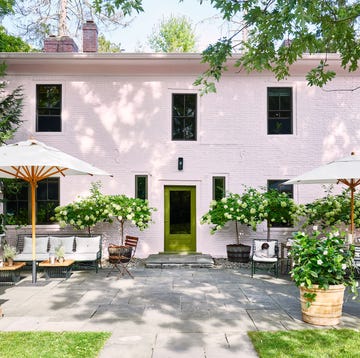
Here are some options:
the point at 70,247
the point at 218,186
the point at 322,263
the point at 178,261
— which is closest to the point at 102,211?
the point at 70,247

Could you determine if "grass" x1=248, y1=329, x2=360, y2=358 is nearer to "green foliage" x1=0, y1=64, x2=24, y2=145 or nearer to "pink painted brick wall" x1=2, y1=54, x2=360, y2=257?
"pink painted brick wall" x1=2, y1=54, x2=360, y2=257

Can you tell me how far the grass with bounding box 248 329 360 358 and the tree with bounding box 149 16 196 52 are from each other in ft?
81.9

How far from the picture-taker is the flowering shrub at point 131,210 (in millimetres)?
10937

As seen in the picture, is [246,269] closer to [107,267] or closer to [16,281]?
[107,267]

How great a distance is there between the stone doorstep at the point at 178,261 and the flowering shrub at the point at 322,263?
514 centimetres

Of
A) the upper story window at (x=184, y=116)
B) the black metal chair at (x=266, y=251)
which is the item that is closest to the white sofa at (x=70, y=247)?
the black metal chair at (x=266, y=251)

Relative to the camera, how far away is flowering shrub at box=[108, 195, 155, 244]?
431 inches

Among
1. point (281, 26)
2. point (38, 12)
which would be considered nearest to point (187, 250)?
point (281, 26)

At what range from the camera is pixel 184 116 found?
1257 centimetres

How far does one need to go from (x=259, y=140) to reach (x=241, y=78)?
2017 millimetres

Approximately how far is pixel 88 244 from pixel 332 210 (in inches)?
263

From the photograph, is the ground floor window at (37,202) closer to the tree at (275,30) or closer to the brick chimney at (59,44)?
the brick chimney at (59,44)

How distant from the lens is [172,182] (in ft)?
40.5

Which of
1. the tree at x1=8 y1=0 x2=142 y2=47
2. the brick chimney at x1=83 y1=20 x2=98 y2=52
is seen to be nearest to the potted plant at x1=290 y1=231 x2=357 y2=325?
the brick chimney at x1=83 y1=20 x2=98 y2=52
